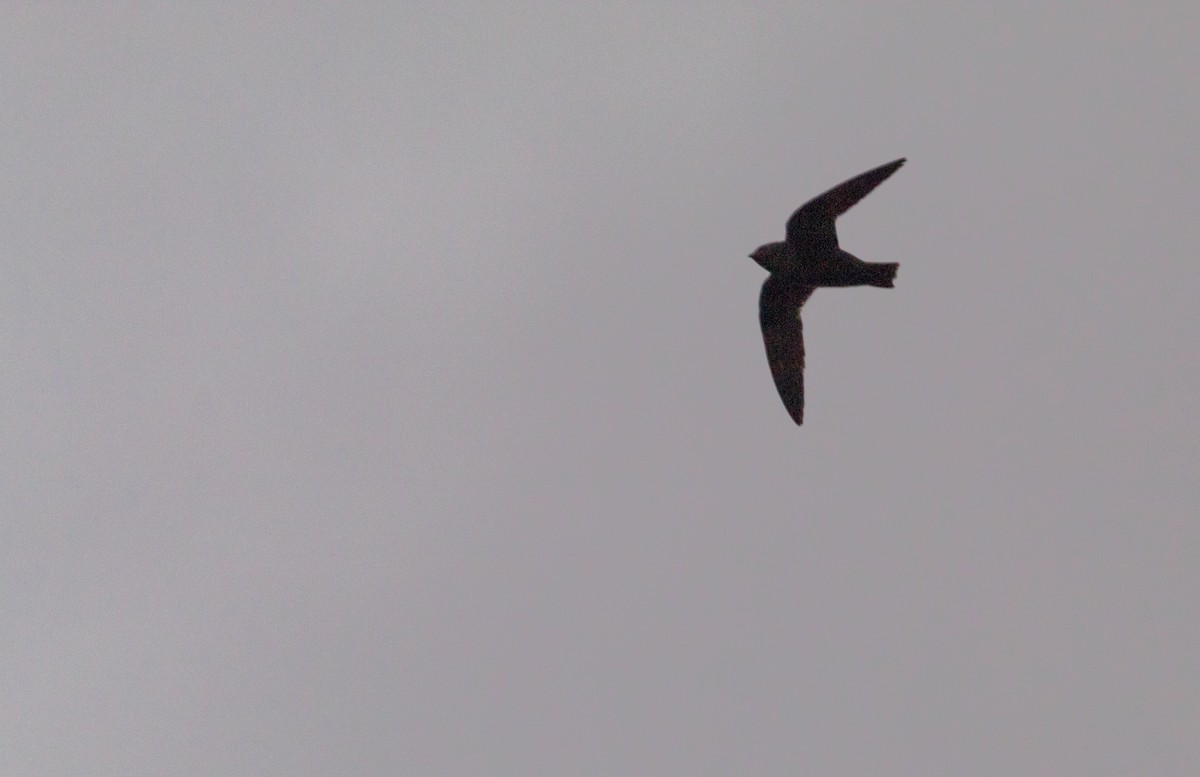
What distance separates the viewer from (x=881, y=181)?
73.4 ft

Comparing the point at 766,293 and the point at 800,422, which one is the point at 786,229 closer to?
the point at 766,293

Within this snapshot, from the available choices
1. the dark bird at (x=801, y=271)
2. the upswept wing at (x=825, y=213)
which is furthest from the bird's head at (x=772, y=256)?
the upswept wing at (x=825, y=213)

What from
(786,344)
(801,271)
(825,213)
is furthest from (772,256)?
(786,344)

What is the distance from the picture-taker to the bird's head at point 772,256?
2333 centimetres

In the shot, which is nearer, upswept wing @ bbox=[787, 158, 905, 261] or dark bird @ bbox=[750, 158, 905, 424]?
upswept wing @ bbox=[787, 158, 905, 261]

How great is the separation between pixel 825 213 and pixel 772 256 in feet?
4.95

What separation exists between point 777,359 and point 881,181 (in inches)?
196

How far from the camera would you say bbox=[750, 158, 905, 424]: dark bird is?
2236 centimetres

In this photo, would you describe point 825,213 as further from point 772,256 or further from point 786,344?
point 786,344

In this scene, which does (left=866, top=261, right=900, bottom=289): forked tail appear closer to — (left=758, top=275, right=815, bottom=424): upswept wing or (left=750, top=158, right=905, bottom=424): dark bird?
(left=750, top=158, right=905, bottom=424): dark bird

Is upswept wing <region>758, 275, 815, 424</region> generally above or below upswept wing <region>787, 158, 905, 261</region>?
below

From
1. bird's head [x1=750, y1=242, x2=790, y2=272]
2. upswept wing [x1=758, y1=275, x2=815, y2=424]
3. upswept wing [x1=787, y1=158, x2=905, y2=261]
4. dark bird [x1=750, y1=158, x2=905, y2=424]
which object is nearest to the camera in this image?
upswept wing [x1=787, y1=158, x2=905, y2=261]

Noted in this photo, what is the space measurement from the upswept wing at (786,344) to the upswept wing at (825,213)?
7.19 feet

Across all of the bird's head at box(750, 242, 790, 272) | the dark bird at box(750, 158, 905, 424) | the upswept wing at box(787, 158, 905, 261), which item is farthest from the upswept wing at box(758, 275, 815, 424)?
the upswept wing at box(787, 158, 905, 261)
